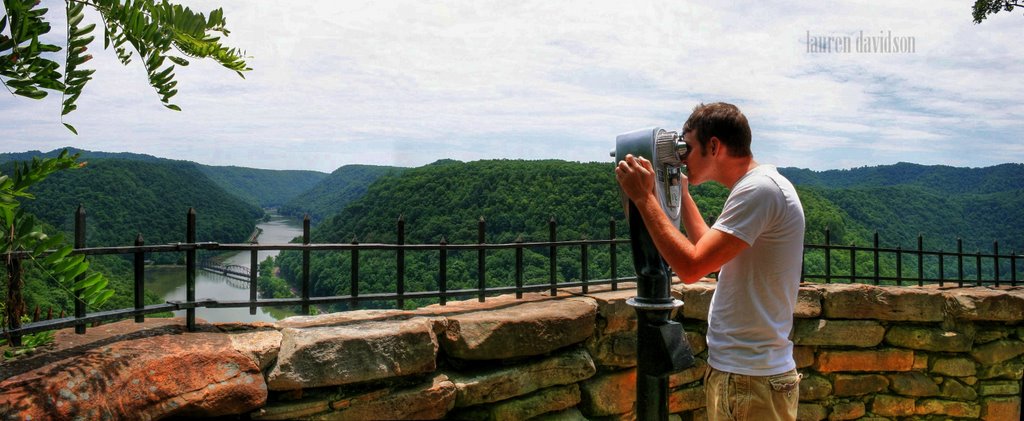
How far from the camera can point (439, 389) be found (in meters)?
2.88

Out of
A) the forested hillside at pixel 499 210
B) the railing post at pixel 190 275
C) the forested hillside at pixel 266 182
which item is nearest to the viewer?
the railing post at pixel 190 275

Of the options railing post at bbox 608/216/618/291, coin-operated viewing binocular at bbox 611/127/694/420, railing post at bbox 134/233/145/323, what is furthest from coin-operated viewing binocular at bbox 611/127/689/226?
railing post at bbox 608/216/618/291

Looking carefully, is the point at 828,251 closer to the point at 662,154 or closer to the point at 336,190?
the point at 662,154

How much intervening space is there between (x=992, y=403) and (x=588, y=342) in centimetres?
370

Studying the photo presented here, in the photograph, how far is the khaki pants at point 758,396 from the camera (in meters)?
1.81

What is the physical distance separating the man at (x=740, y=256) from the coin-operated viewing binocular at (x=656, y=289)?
73mm

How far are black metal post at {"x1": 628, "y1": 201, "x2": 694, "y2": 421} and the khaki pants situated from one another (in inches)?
5.7

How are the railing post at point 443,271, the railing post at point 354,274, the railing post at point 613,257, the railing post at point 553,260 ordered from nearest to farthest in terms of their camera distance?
the railing post at point 354,274 → the railing post at point 443,271 → the railing post at point 553,260 → the railing post at point 613,257

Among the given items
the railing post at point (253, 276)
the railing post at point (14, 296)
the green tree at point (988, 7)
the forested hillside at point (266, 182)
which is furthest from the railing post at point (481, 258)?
the forested hillside at point (266, 182)

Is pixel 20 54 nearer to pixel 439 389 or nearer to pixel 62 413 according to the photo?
pixel 62 413

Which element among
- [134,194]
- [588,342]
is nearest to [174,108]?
[588,342]

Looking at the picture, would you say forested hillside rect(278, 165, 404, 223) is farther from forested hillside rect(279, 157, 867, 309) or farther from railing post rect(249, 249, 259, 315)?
railing post rect(249, 249, 259, 315)

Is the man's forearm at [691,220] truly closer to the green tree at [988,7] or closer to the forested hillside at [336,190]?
the green tree at [988,7]

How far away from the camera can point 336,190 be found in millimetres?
26375
